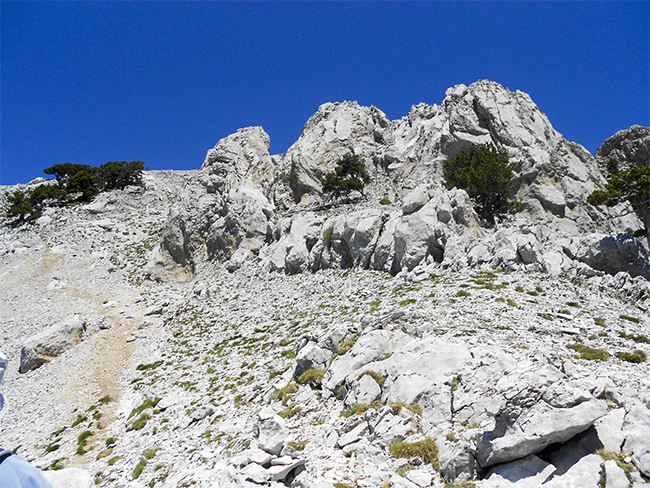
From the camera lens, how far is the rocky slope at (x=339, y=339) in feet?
30.1

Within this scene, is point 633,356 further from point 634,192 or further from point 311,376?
point 634,192

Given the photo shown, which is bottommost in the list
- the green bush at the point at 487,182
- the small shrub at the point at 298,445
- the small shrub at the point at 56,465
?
the small shrub at the point at 56,465

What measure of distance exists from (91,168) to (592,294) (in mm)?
123780

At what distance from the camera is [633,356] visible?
1302 centimetres

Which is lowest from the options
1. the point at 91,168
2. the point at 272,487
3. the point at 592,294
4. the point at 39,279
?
the point at 272,487

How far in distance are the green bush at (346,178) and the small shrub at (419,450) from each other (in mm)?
56815

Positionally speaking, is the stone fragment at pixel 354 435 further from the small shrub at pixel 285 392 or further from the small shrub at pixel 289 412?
the small shrub at pixel 285 392

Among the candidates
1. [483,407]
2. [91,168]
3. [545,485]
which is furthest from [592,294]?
[91,168]

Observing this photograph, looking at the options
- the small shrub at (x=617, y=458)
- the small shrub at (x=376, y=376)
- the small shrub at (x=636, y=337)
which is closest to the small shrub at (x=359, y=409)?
the small shrub at (x=376, y=376)

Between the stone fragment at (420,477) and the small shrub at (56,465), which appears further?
the small shrub at (56,465)

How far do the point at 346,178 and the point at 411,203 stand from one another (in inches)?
1345

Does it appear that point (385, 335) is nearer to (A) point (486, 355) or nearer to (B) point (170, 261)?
(A) point (486, 355)

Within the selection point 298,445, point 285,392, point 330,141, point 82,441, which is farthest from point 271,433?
point 330,141

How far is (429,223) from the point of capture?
33500 millimetres
